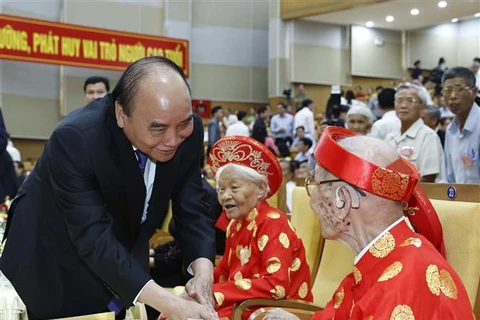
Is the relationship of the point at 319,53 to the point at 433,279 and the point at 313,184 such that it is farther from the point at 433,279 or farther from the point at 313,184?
the point at 433,279

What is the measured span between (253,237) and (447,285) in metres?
1.46

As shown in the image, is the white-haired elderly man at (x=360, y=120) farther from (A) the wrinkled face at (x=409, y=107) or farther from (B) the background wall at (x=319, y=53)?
(B) the background wall at (x=319, y=53)

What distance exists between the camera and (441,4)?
15102mm

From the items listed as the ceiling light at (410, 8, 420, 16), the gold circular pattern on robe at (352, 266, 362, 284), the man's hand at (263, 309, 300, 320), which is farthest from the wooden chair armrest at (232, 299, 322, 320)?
the ceiling light at (410, 8, 420, 16)

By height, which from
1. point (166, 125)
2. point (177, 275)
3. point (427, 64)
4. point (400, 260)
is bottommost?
point (177, 275)

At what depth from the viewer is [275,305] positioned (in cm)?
277

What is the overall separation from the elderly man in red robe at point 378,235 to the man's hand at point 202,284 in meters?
0.37

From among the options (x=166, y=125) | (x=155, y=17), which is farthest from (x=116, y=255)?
(x=155, y=17)

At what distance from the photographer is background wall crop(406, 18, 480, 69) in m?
18.5

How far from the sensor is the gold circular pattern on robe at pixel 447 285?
5.02 feet

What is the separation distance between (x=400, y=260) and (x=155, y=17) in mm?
13963

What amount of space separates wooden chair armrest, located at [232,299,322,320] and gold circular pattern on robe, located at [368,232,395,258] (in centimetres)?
115

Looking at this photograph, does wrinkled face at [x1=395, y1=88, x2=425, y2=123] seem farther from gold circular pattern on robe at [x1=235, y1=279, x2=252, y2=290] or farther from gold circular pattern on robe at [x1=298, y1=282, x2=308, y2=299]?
gold circular pattern on robe at [x1=235, y1=279, x2=252, y2=290]

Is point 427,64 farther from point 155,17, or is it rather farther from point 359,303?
point 359,303
